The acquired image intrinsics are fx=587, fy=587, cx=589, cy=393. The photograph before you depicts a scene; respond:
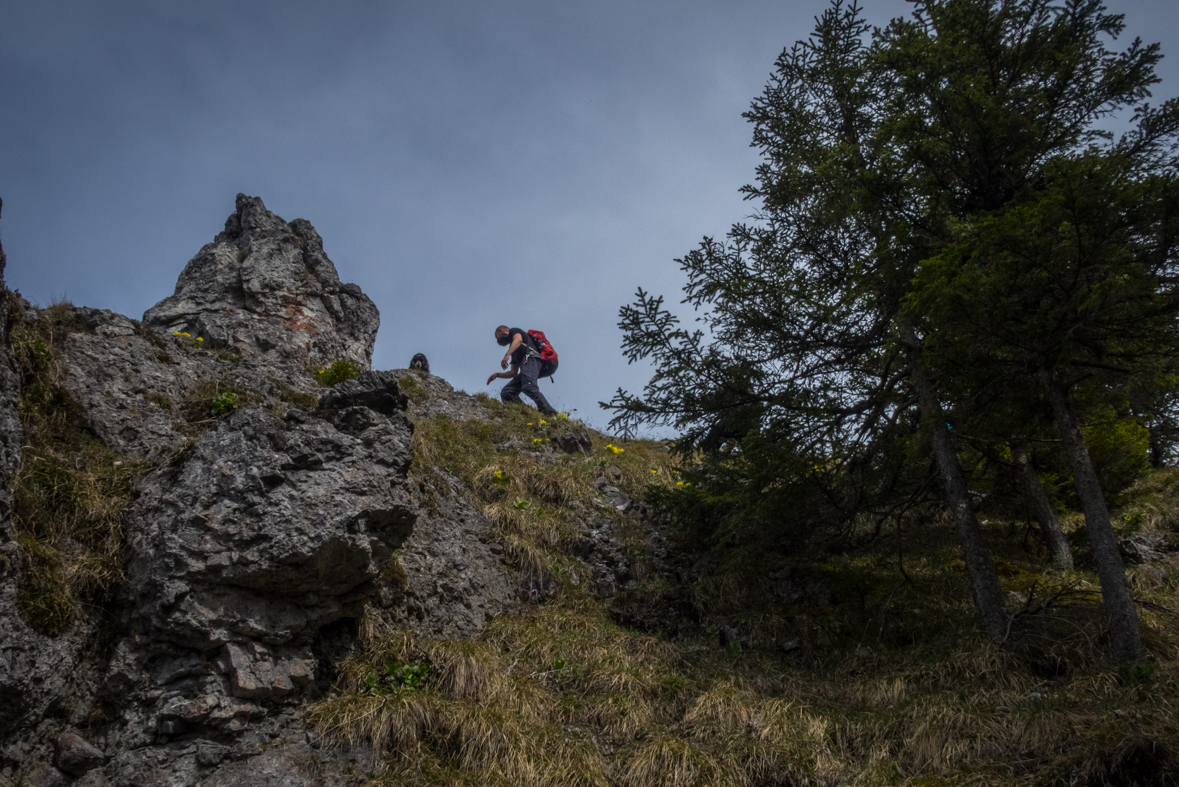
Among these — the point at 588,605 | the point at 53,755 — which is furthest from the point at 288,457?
the point at 588,605

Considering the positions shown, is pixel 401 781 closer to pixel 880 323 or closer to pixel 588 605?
pixel 588 605

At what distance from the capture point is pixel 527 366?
1462 centimetres

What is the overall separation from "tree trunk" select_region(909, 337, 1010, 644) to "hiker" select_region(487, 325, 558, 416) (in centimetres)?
870

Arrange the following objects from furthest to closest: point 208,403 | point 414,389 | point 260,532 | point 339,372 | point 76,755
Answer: point 414,389, point 339,372, point 208,403, point 260,532, point 76,755

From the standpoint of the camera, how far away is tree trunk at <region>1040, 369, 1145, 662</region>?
187 inches

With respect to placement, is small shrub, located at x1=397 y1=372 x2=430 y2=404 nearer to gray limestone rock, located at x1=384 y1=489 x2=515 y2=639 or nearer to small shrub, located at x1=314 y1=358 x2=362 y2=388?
small shrub, located at x1=314 y1=358 x2=362 y2=388

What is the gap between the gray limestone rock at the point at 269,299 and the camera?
9945 mm

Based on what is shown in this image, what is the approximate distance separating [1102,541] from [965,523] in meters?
1.55

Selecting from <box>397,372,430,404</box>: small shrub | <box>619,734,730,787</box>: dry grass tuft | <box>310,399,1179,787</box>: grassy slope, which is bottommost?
<box>619,734,730,787</box>: dry grass tuft

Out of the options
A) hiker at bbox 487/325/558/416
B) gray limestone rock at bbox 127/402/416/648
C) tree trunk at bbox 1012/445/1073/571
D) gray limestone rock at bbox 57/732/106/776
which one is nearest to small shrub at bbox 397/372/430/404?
hiker at bbox 487/325/558/416

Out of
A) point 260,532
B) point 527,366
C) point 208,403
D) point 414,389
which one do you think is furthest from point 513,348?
point 260,532

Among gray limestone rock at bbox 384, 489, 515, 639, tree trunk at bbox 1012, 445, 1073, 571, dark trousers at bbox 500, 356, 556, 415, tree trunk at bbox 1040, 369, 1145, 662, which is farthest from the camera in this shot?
dark trousers at bbox 500, 356, 556, 415

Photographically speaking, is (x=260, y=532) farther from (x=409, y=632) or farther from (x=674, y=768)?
(x=674, y=768)

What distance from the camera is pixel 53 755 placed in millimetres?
3510
